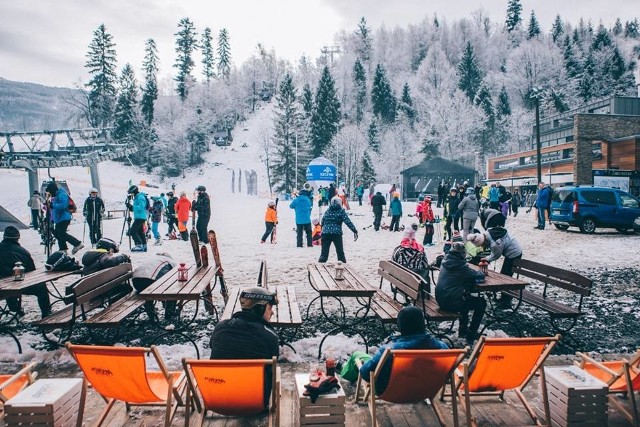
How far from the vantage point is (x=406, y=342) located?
139 inches

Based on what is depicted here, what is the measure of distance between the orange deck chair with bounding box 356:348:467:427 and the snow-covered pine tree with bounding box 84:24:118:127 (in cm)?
8025

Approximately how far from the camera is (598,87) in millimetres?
74125

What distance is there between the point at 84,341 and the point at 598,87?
87.5 m

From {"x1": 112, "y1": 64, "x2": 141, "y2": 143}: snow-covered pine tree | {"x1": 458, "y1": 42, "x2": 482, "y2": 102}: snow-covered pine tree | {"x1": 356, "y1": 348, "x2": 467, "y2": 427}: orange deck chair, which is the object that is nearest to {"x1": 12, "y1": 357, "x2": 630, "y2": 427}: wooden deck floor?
{"x1": 356, "y1": 348, "x2": 467, "y2": 427}: orange deck chair

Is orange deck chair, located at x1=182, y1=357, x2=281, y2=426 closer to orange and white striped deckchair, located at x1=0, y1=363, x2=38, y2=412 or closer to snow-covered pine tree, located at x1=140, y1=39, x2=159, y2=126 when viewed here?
orange and white striped deckchair, located at x1=0, y1=363, x2=38, y2=412

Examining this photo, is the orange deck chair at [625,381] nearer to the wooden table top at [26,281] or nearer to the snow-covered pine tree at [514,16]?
the wooden table top at [26,281]

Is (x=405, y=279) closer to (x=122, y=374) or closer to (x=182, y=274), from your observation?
(x=182, y=274)

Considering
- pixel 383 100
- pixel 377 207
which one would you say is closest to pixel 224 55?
pixel 383 100

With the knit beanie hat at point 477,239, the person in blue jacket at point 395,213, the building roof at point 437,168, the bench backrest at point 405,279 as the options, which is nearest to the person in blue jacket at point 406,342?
the bench backrest at point 405,279

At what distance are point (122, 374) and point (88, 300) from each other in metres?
2.15

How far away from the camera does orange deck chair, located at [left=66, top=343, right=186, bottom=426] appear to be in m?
3.11

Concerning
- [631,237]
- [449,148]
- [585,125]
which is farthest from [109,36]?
[631,237]

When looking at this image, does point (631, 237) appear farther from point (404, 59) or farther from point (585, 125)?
point (404, 59)

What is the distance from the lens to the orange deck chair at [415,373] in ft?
10.6
